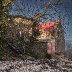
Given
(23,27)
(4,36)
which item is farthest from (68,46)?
(4,36)

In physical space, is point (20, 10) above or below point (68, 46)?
above

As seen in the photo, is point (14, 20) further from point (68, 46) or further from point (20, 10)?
point (68, 46)

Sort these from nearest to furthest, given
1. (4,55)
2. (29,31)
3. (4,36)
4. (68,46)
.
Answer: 1. (4,55)
2. (4,36)
3. (29,31)
4. (68,46)

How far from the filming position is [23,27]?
23297 mm

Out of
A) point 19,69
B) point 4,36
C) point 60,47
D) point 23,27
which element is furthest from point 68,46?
point 19,69

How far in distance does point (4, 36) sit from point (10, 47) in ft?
6.46

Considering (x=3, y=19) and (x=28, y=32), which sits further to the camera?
(x=28, y=32)

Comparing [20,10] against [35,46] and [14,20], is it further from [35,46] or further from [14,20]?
[35,46]

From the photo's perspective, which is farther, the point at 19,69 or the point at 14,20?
the point at 14,20

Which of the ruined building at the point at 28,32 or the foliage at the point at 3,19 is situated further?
the ruined building at the point at 28,32

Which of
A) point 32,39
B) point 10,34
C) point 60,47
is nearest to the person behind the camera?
point 10,34

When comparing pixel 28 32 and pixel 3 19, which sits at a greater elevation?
pixel 3 19

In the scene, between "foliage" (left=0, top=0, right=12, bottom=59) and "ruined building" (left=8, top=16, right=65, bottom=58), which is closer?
"foliage" (left=0, top=0, right=12, bottom=59)

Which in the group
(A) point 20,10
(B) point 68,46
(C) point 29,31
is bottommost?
(B) point 68,46
